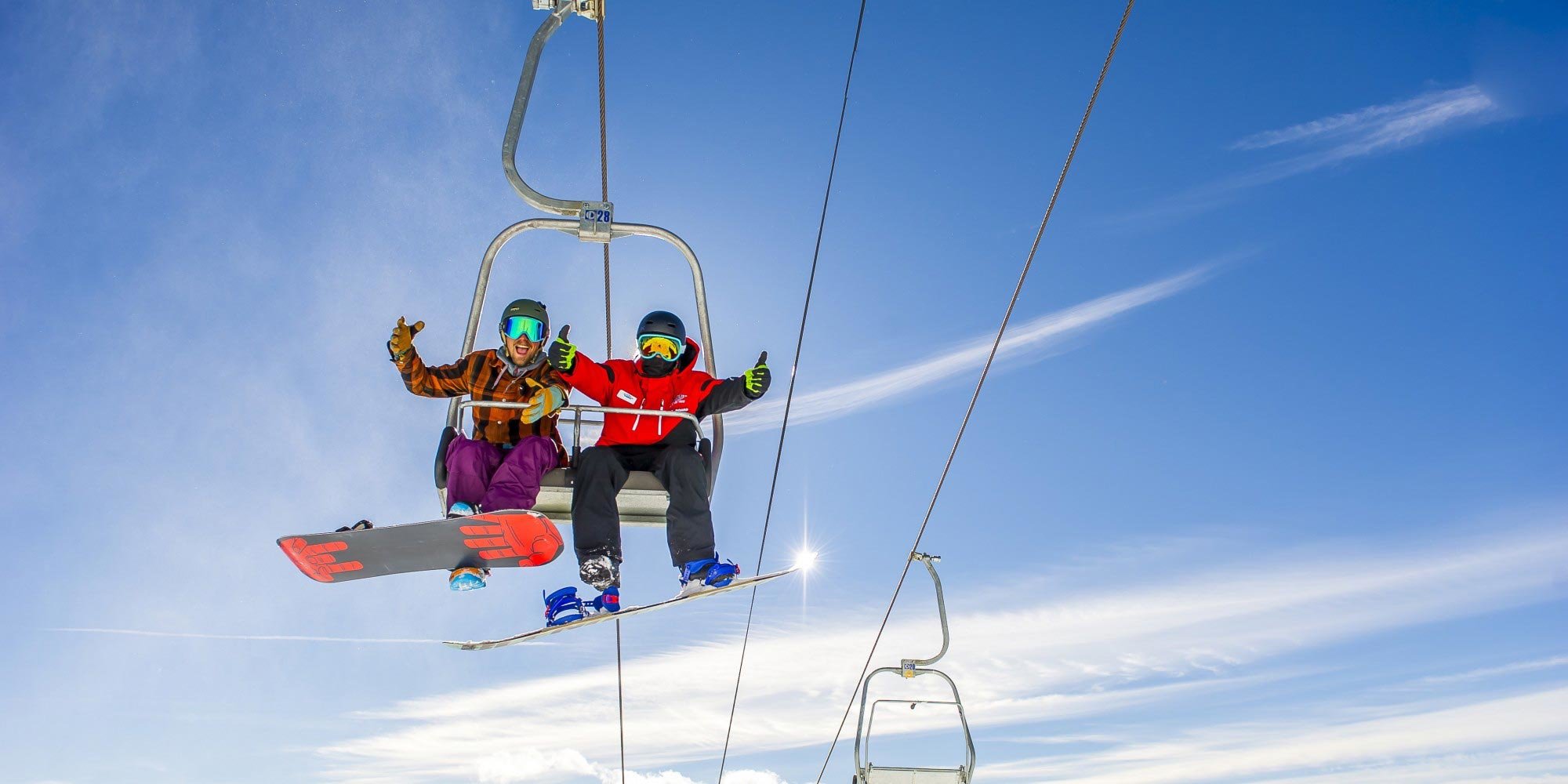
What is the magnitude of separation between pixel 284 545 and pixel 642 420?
214 centimetres

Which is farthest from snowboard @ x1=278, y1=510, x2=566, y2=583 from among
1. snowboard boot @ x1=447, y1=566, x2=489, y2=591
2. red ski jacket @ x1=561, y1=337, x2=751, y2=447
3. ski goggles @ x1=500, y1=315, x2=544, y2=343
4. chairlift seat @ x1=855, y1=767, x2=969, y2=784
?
chairlift seat @ x1=855, y1=767, x2=969, y2=784

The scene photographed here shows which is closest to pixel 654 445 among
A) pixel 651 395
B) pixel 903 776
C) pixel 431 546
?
pixel 651 395

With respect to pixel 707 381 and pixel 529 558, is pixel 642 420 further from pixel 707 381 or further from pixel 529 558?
pixel 529 558

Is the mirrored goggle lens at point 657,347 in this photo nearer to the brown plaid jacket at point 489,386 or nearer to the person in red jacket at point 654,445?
the person in red jacket at point 654,445

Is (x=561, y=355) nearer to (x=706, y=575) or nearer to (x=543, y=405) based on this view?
(x=543, y=405)

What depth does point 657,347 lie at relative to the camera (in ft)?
23.5

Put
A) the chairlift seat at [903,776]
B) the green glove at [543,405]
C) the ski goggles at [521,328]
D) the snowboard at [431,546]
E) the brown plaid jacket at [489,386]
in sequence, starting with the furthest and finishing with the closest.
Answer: the chairlift seat at [903,776]
the ski goggles at [521,328]
the brown plaid jacket at [489,386]
the green glove at [543,405]
the snowboard at [431,546]

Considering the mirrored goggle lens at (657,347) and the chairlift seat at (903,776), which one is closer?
the mirrored goggle lens at (657,347)

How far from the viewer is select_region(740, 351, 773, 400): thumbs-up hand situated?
699 cm

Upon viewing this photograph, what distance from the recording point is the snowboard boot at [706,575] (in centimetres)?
Result: 661

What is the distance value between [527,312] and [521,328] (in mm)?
104

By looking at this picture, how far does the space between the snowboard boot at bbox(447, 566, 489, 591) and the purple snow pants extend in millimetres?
408

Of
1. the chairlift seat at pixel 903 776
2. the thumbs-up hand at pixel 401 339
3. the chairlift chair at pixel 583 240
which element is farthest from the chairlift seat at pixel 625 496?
the chairlift seat at pixel 903 776

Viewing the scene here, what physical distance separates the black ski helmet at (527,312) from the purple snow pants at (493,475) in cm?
78
